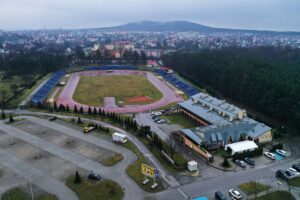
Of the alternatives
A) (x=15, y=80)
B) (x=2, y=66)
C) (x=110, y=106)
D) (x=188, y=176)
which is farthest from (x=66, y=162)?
(x=2, y=66)

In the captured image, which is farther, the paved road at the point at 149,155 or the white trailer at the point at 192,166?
the white trailer at the point at 192,166

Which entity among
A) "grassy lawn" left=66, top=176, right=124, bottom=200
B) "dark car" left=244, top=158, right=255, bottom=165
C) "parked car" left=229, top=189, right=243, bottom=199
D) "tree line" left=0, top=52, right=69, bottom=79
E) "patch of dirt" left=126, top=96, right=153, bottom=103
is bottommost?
"grassy lawn" left=66, top=176, right=124, bottom=200

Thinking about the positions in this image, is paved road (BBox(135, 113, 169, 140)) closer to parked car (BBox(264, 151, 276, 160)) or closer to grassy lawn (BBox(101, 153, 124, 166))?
grassy lawn (BBox(101, 153, 124, 166))

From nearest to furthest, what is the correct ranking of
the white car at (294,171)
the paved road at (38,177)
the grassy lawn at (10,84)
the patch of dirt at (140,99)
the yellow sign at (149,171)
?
the paved road at (38,177) < the yellow sign at (149,171) < the white car at (294,171) < the patch of dirt at (140,99) < the grassy lawn at (10,84)

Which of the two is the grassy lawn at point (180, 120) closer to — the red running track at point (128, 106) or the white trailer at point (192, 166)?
the red running track at point (128, 106)

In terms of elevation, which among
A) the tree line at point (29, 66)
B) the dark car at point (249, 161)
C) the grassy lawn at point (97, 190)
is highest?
the tree line at point (29, 66)

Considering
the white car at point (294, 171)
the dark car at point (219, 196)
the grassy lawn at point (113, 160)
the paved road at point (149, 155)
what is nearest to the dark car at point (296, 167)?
the white car at point (294, 171)

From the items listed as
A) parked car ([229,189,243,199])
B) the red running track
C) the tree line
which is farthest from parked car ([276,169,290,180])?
the tree line
